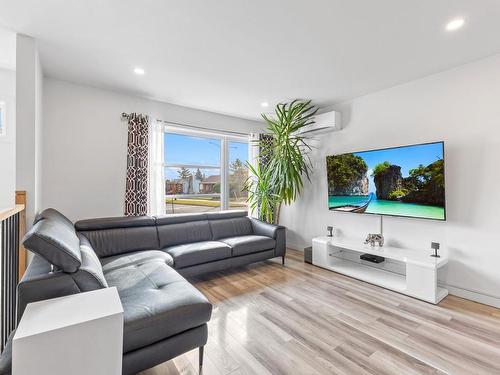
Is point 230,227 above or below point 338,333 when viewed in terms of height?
above

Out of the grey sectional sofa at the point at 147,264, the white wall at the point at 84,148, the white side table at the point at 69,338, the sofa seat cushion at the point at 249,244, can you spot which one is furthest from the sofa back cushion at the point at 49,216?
the sofa seat cushion at the point at 249,244

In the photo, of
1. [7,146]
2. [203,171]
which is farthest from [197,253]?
[7,146]

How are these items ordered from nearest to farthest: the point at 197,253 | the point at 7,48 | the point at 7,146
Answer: the point at 7,48 → the point at 197,253 → the point at 7,146

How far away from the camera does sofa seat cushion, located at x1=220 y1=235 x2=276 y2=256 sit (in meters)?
3.31

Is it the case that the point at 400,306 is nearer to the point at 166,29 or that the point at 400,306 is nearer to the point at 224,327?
the point at 224,327

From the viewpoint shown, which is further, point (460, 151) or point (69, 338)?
point (460, 151)

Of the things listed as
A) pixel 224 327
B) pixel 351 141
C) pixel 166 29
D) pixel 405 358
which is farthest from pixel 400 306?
pixel 166 29

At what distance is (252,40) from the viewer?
2232mm

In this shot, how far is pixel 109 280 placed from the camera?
2006 millimetres

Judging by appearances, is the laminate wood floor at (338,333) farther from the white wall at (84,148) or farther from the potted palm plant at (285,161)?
the white wall at (84,148)

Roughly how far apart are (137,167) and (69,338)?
2743mm

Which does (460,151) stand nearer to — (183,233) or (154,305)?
(154,305)

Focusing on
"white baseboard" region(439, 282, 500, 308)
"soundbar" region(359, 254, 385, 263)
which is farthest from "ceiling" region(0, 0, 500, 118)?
"white baseboard" region(439, 282, 500, 308)

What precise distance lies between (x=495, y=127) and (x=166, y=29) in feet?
10.8
